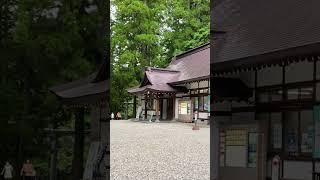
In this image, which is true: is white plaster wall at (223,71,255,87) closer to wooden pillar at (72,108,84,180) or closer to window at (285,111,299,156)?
window at (285,111,299,156)

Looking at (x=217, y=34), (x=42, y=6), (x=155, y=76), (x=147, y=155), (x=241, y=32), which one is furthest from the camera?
(x=155, y=76)

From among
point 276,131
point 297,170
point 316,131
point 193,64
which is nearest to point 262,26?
point 276,131

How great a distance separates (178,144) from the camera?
7.22 m

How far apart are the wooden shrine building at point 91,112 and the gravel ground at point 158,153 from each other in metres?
2.62

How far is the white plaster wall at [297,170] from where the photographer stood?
261 cm

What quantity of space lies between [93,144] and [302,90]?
1.23 meters

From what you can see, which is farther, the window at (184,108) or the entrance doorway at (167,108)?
the entrance doorway at (167,108)

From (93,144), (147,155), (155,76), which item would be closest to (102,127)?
(93,144)

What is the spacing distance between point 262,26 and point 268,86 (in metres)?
0.37

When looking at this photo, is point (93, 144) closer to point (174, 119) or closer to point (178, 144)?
point (178, 144)

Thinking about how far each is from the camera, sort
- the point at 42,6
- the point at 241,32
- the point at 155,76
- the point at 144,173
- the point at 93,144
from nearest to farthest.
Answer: the point at 42,6 < the point at 93,144 < the point at 241,32 < the point at 144,173 < the point at 155,76

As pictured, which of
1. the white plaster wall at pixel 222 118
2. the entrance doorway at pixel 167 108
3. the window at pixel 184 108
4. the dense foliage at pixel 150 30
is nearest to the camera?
the white plaster wall at pixel 222 118

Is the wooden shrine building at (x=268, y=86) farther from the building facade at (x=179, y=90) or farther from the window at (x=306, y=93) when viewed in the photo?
the building facade at (x=179, y=90)

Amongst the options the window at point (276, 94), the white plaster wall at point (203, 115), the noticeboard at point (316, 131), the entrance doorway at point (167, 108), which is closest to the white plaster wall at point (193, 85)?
the white plaster wall at point (203, 115)
